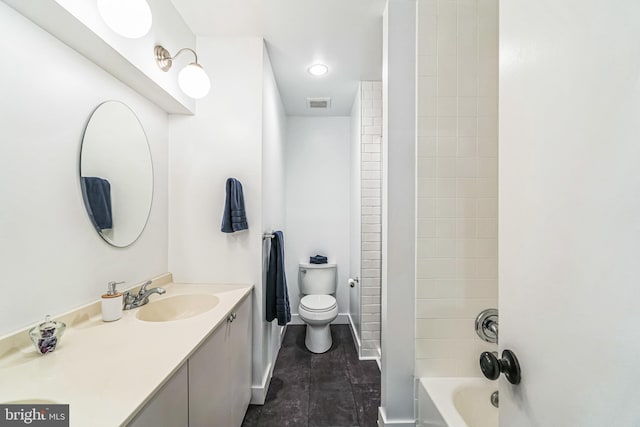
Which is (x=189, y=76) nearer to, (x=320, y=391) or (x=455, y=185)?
(x=455, y=185)

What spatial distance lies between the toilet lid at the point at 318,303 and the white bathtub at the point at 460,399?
114 cm

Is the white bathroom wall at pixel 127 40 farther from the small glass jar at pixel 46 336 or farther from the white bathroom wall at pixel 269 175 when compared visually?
the small glass jar at pixel 46 336

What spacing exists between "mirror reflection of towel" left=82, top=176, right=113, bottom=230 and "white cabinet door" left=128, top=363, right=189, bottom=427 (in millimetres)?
842

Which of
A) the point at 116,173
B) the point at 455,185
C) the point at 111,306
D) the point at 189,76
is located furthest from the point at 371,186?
the point at 111,306

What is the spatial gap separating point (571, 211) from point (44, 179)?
1638 mm

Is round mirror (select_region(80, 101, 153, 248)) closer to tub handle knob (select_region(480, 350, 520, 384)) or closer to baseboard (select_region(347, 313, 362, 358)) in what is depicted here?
tub handle knob (select_region(480, 350, 520, 384))

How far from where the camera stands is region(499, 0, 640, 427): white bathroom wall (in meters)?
0.38

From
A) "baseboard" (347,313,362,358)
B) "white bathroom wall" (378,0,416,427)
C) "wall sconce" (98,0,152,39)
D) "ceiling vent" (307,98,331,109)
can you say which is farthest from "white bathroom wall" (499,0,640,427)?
"ceiling vent" (307,98,331,109)


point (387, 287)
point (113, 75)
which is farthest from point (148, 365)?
point (113, 75)

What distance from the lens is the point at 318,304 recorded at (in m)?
2.46

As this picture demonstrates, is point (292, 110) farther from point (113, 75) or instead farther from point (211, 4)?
point (113, 75)

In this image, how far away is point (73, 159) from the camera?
1.12 metres

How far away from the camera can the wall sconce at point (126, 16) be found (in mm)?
1004

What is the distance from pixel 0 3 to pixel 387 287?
1.99 metres
